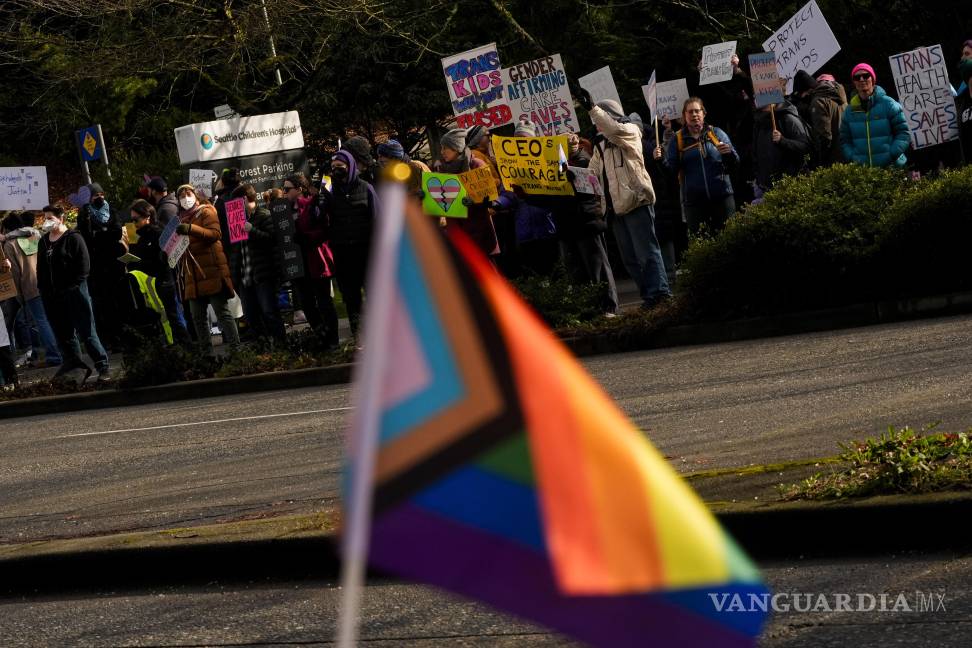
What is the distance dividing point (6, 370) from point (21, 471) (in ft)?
21.7

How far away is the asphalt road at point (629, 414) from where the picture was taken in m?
8.18

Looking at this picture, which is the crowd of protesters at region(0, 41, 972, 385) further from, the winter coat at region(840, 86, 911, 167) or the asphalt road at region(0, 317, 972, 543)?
the asphalt road at region(0, 317, 972, 543)

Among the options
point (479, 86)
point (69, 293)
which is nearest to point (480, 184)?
point (479, 86)

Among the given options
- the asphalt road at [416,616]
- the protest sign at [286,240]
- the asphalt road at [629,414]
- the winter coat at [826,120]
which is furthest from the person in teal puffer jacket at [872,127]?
the asphalt road at [416,616]

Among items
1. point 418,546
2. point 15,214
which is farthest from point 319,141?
point 418,546

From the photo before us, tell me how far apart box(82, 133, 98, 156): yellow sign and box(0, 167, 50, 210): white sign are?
5.96 m

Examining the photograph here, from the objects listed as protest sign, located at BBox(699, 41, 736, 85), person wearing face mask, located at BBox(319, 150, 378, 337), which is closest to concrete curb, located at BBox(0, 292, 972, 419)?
person wearing face mask, located at BBox(319, 150, 378, 337)

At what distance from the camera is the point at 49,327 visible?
67.5ft

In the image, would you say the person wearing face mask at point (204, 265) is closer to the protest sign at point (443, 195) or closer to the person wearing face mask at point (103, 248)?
the person wearing face mask at point (103, 248)

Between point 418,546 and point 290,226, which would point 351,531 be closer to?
point 418,546

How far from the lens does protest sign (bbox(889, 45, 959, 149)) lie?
613 inches

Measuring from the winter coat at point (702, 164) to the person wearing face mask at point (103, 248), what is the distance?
7.28 meters

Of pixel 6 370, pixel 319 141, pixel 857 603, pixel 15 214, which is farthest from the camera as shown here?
pixel 319 141

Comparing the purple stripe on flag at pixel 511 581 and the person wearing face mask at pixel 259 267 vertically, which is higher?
the person wearing face mask at pixel 259 267
